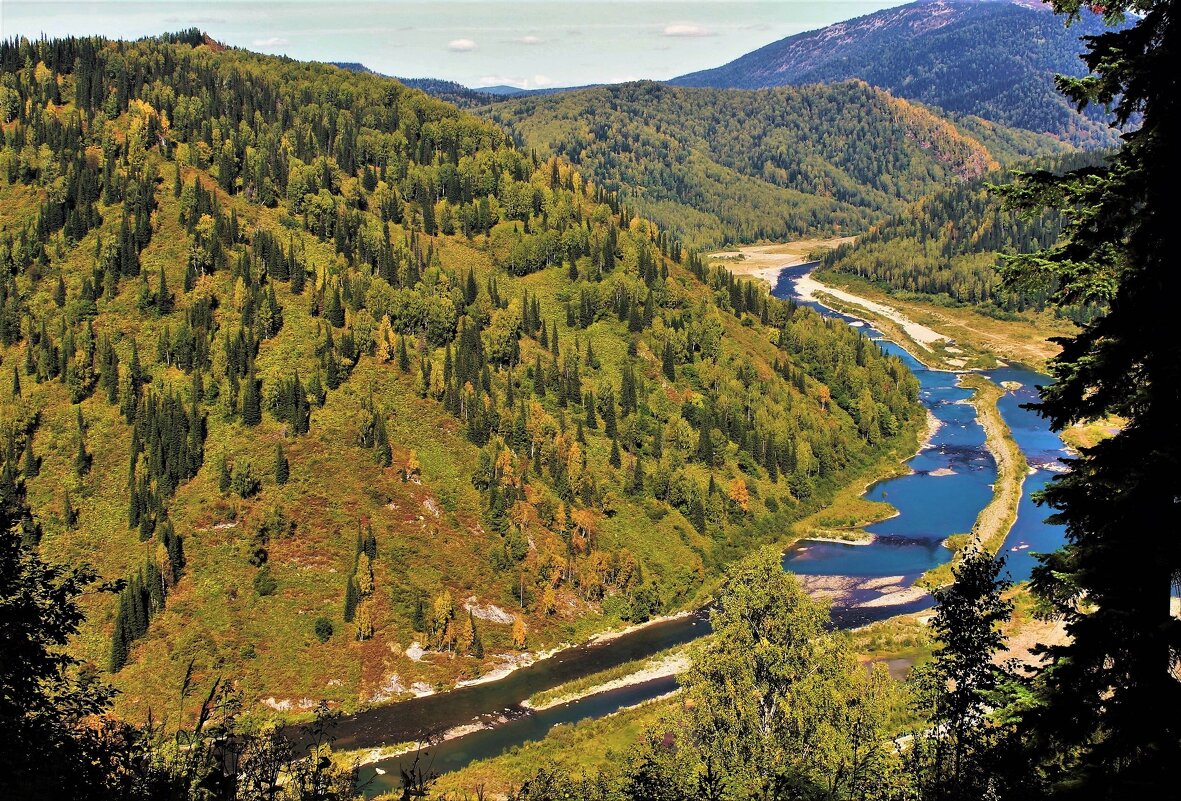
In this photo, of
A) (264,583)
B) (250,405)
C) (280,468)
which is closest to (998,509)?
(280,468)

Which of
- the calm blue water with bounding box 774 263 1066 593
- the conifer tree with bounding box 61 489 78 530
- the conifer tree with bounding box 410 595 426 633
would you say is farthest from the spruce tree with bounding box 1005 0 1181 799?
the conifer tree with bounding box 61 489 78 530

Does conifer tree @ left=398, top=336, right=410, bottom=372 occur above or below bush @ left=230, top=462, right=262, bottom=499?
above

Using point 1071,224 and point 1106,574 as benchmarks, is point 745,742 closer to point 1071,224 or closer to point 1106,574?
point 1106,574

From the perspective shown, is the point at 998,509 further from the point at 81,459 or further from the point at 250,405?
the point at 81,459

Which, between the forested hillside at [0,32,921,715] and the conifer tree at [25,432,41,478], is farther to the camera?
the conifer tree at [25,432,41,478]

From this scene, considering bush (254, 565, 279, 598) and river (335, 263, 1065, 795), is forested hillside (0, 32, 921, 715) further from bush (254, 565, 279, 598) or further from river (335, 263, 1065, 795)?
river (335, 263, 1065, 795)
